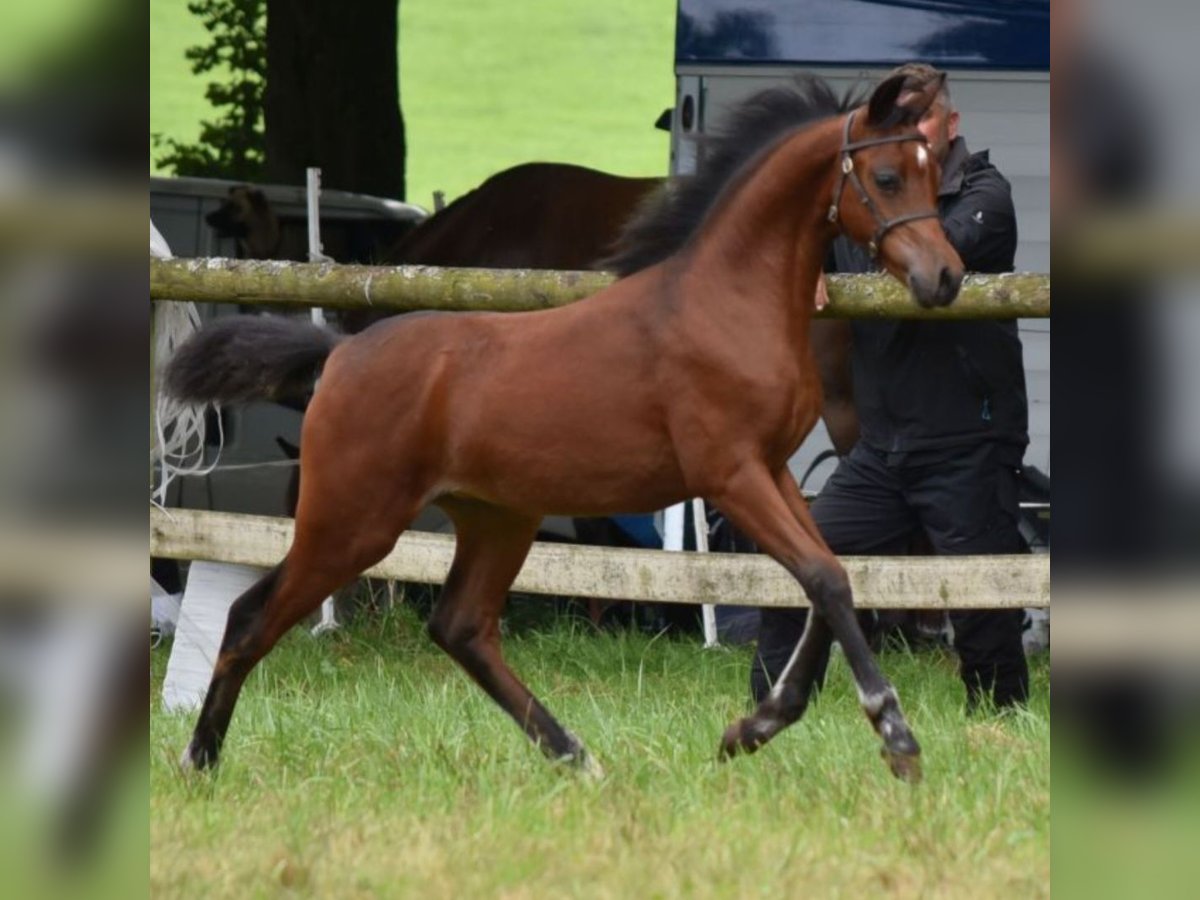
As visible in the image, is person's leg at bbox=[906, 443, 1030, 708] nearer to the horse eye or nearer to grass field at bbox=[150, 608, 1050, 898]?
grass field at bbox=[150, 608, 1050, 898]

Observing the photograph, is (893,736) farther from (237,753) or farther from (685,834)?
(237,753)

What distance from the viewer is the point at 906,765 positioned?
4.25 metres

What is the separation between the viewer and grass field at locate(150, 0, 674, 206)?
18219 mm

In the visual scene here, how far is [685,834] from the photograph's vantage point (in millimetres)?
3797

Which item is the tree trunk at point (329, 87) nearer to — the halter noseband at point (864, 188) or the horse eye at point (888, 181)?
the halter noseband at point (864, 188)

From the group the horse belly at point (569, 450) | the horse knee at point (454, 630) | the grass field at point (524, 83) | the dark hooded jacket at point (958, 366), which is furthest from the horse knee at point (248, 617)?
the grass field at point (524, 83)

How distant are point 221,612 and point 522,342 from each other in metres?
2.26

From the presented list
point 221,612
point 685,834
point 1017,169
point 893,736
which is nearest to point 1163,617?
point 685,834

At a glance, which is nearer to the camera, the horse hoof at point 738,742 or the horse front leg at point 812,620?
the horse front leg at point 812,620

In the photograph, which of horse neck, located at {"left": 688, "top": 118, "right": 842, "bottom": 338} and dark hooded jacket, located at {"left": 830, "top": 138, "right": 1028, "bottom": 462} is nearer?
horse neck, located at {"left": 688, "top": 118, "right": 842, "bottom": 338}

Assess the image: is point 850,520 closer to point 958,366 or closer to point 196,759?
point 958,366

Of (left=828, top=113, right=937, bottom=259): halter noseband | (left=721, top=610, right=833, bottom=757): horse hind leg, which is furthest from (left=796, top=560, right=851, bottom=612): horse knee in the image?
(left=828, top=113, right=937, bottom=259): halter noseband

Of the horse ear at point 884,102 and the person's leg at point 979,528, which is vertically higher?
the horse ear at point 884,102

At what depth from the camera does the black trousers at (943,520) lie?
5.82 meters
